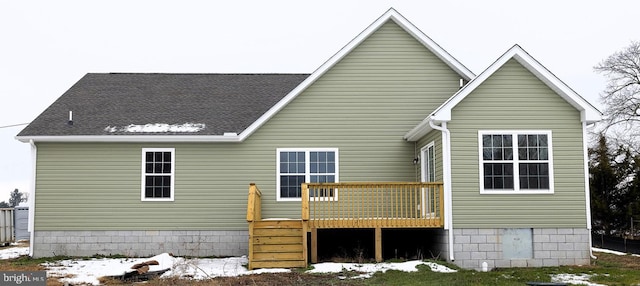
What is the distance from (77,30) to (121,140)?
933cm

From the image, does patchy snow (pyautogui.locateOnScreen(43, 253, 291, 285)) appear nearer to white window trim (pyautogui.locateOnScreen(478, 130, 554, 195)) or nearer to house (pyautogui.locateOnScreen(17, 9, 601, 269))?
house (pyautogui.locateOnScreen(17, 9, 601, 269))

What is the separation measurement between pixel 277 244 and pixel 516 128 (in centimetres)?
580

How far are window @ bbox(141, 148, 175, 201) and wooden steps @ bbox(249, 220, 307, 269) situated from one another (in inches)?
141

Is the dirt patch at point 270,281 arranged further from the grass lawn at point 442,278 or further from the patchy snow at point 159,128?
the patchy snow at point 159,128

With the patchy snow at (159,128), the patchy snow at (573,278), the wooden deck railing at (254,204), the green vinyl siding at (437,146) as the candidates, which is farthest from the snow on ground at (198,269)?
the patchy snow at (159,128)

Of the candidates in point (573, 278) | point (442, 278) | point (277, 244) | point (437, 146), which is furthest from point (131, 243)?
point (573, 278)

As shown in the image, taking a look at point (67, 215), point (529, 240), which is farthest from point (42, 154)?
point (529, 240)

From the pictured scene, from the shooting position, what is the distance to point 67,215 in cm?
1764

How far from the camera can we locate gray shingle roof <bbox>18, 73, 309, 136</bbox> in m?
18.1

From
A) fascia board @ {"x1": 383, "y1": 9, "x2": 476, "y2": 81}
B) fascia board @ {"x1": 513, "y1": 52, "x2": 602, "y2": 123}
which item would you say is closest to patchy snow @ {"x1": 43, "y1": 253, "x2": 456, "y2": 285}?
fascia board @ {"x1": 513, "y1": 52, "x2": 602, "y2": 123}

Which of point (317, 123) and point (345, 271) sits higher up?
point (317, 123)

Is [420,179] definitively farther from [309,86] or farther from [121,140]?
[121,140]

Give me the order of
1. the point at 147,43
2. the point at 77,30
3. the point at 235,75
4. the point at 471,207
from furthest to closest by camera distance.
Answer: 1. the point at 147,43
2. the point at 77,30
3. the point at 235,75
4. the point at 471,207

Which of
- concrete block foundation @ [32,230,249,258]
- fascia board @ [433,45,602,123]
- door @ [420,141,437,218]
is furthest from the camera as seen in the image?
concrete block foundation @ [32,230,249,258]
